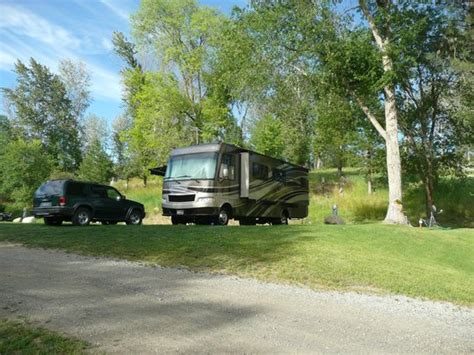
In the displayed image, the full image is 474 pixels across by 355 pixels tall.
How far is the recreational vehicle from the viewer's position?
18125mm

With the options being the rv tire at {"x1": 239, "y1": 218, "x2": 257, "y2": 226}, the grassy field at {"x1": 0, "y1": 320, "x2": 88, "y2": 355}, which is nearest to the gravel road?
the grassy field at {"x1": 0, "y1": 320, "x2": 88, "y2": 355}

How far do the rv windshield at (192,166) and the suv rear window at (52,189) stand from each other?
4.01 m

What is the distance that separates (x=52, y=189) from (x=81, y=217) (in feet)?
4.99

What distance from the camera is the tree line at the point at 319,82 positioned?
22.1 m

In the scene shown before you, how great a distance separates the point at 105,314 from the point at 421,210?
29.5 meters

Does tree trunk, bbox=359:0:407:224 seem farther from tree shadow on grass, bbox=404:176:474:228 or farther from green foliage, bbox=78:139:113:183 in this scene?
green foliage, bbox=78:139:113:183

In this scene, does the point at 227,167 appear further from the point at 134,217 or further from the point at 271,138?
the point at 271,138

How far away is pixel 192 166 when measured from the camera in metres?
18.6

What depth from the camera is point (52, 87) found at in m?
64.8

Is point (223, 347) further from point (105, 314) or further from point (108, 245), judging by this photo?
point (108, 245)

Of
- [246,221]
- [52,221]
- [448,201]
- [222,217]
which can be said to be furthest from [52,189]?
[448,201]

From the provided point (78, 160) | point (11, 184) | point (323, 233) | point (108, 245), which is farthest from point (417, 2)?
point (78, 160)

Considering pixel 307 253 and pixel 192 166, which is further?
pixel 192 166

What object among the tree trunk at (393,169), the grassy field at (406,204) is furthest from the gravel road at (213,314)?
the grassy field at (406,204)
